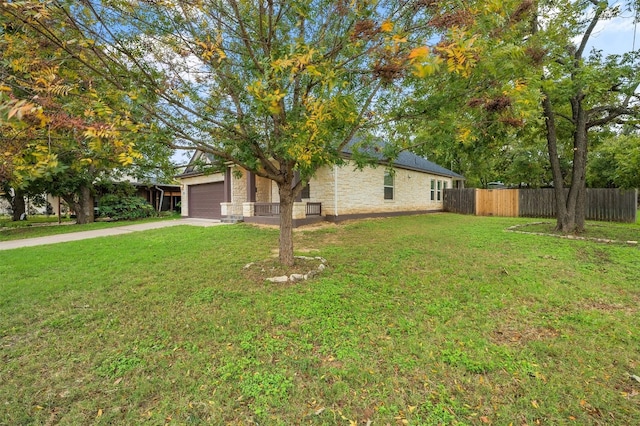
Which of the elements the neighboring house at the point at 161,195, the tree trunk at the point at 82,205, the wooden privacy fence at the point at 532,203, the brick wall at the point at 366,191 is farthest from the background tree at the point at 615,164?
the neighboring house at the point at 161,195

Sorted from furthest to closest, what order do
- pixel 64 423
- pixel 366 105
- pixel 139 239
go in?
pixel 139 239
pixel 366 105
pixel 64 423

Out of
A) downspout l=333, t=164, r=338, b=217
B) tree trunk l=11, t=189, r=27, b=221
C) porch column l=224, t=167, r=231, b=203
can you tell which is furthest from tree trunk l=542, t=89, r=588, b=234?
tree trunk l=11, t=189, r=27, b=221

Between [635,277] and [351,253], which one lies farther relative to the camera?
[351,253]

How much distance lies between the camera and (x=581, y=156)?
942cm

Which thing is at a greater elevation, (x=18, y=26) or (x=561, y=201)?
(x=18, y=26)

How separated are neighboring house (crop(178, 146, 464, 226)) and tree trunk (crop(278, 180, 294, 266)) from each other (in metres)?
5.24

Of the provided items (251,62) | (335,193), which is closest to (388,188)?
(335,193)

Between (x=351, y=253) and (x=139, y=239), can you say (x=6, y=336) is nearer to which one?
(x=351, y=253)

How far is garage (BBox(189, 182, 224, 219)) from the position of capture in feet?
53.0

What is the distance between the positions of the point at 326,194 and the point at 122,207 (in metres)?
13.1

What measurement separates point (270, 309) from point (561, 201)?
10.4 meters

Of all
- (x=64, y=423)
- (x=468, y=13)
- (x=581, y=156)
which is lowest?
(x=64, y=423)

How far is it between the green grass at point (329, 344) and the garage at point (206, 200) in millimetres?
10377

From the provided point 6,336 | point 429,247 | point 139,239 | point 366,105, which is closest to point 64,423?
point 6,336
